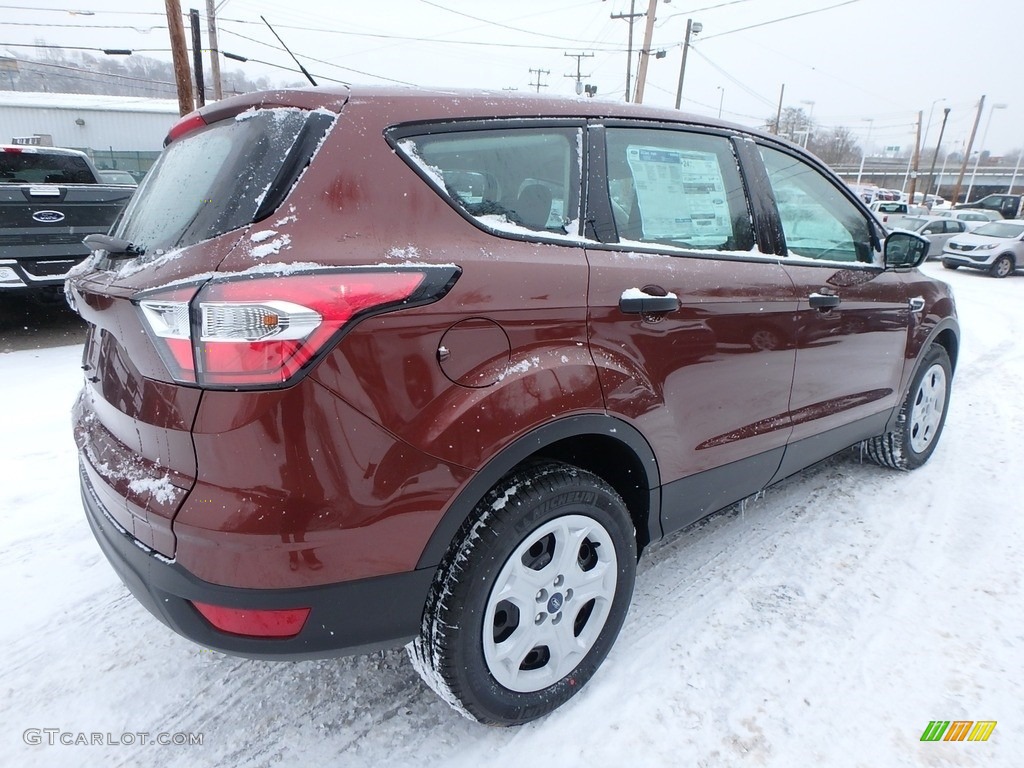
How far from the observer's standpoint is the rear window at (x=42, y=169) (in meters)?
6.57

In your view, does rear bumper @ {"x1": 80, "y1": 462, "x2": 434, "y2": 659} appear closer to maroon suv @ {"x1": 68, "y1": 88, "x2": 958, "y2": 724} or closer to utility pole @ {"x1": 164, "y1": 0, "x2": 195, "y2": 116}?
maroon suv @ {"x1": 68, "y1": 88, "x2": 958, "y2": 724}

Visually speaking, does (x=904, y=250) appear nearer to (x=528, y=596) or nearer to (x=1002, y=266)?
(x=528, y=596)

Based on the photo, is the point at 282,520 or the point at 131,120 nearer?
the point at 282,520

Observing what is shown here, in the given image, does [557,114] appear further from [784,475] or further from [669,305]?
[784,475]

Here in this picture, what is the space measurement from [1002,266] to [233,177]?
20.1 meters

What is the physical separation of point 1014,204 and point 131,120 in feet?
169

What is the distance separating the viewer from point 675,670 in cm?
215

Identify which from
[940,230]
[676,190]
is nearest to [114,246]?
[676,190]

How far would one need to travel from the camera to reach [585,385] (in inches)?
71.9

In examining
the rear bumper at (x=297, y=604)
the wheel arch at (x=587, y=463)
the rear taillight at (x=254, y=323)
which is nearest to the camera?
the rear taillight at (x=254, y=323)

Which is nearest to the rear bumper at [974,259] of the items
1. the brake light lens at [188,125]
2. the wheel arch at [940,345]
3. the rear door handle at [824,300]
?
the wheel arch at [940,345]

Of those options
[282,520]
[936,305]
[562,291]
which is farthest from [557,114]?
[936,305]

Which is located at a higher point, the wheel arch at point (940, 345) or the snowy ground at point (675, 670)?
the wheel arch at point (940, 345)

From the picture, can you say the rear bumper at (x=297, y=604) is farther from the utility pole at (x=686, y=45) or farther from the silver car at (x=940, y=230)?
the utility pole at (x=686, y=45)
